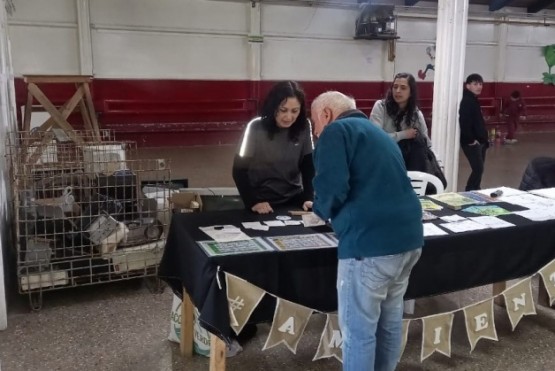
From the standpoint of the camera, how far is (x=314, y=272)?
87.2 inches

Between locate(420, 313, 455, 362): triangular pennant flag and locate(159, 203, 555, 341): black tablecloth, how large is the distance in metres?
0.14

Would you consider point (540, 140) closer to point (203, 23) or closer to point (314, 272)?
point (203, 23)

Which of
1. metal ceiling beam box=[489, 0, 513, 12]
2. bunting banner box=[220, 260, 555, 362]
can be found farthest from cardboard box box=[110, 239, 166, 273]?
metal ceiling beam box=[489, 0, 513, 12]

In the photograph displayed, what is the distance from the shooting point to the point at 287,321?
7.29 feet

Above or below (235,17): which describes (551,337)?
below

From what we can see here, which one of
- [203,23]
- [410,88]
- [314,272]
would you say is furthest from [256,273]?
[203,23]

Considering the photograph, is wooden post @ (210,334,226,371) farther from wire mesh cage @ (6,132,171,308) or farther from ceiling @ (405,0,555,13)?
ceiling @ (405,0,555,13)

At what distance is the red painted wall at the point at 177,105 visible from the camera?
32.3 ft

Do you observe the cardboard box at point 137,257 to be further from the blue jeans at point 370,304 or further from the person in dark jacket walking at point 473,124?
the person in dark jacket walking at point 473,124

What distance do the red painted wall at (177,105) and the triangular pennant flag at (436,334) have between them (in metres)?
8.13

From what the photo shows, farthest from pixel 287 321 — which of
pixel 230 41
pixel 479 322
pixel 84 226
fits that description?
pixel 230 41

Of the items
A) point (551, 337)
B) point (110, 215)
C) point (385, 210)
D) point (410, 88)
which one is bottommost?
point (551, 337)

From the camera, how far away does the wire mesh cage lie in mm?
3293

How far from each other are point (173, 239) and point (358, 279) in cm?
102
